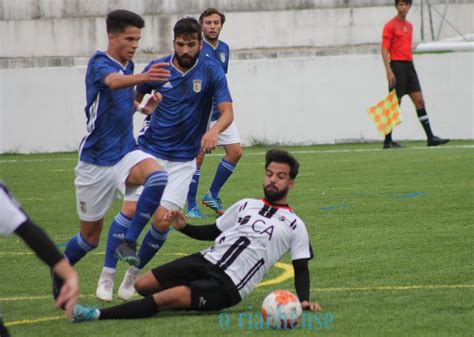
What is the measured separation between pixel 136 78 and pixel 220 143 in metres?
5.13

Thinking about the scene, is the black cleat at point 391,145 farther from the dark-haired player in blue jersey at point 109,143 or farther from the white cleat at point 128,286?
the white cleat at point 128,286

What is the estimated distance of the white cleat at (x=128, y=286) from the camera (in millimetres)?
7805

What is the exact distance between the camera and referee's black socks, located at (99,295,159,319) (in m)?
7.03

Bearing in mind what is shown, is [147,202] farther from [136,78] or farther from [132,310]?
[132,310]

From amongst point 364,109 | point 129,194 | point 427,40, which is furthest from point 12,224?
point 427,40

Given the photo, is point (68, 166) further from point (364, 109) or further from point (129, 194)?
point (129, 194)

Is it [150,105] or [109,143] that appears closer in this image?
[109,143]

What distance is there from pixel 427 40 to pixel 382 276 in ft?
50.8

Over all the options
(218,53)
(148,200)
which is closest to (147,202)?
(148,200)

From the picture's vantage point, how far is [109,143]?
8.09m

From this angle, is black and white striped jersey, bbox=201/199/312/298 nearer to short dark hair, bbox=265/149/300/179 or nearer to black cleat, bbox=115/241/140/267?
short dark hair, bbox=265/149/300/179

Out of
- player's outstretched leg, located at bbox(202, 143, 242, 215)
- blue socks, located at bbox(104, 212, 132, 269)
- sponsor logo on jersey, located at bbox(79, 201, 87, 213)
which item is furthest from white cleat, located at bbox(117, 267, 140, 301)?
player's outstretched leg, located at bbox(202, 143, 242, 215)

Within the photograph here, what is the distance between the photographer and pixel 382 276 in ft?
27.3

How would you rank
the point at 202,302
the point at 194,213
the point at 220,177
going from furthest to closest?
the point at 220,177
the point at 194,213
the point at 202,302
